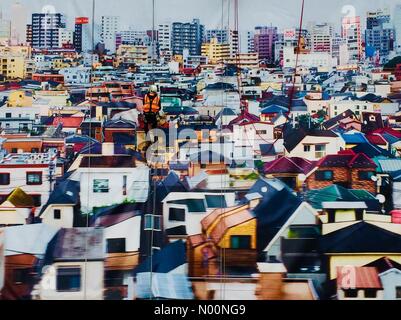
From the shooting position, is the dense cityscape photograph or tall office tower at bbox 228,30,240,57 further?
tall office tower at bbox 228,30,240,57

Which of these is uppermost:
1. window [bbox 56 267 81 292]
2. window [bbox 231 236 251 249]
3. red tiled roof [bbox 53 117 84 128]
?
red tiled roof [bbox 53 117 84 128]

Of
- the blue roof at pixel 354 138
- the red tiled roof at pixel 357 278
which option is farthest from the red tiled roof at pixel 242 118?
the red tiled roof at pixel 357 278

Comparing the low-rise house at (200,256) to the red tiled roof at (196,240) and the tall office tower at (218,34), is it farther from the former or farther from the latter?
the tall office tower at (218,34)

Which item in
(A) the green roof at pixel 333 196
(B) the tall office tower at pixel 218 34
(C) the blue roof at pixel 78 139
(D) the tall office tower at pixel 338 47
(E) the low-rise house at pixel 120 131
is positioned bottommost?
(A) the green roof at pixel 333 196

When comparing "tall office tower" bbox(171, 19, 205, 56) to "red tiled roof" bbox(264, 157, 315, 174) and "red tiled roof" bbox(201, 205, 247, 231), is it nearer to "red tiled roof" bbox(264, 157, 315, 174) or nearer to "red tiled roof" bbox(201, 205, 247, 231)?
"red tiled roof" bbox(264, 157, 315, 174)

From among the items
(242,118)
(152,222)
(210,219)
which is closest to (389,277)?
(210,219)

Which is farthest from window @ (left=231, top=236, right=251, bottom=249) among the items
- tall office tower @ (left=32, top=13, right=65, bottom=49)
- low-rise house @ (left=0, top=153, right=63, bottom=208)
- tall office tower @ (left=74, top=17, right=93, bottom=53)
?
tall office tower @ (left=32, top=13, right=65, bottom=49)
